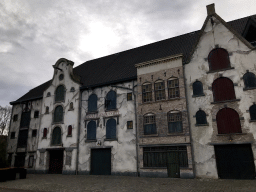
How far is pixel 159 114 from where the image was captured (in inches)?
738

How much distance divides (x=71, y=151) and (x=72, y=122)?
3.30 metres

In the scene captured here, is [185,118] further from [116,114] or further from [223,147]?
[116,114]

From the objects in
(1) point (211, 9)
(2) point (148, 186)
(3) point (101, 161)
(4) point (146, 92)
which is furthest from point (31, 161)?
(1) point (211, 9)

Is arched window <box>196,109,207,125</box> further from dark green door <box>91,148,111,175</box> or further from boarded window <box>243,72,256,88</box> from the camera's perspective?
dark green door <box>91,148,111,175</box>

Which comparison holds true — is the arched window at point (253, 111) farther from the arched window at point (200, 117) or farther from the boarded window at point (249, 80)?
the arched window at point (200, 117)

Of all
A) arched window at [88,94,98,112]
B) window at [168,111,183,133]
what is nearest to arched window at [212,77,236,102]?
window at [168,111,183,133]

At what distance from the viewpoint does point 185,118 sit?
691 inches

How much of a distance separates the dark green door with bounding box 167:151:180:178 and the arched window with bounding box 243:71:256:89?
26.9 feet

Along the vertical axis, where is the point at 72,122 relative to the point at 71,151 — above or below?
above

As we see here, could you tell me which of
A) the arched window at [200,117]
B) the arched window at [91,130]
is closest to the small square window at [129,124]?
the arched window at [91,130]

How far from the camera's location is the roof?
873 inches

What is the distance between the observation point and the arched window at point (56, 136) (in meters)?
23.7

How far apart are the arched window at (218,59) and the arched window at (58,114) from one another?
17.8 m

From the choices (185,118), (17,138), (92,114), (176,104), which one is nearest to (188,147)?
(185,118)
